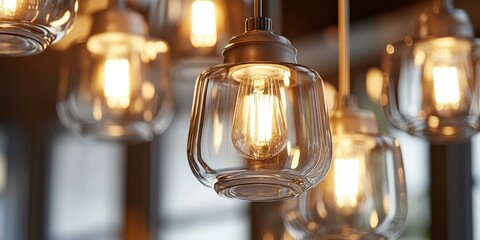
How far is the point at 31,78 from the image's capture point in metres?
5.45

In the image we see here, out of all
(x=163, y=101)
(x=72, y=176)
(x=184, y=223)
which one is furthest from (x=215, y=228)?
(x=163, y=101)

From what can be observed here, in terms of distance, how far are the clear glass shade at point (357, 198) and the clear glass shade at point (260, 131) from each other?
396 millimetres

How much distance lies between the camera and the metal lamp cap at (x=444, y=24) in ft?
6.20

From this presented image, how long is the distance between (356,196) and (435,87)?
0.90 ft

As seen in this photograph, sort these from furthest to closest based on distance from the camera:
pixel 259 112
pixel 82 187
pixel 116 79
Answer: pixel 82 187
pixel 116 79
pixel 259 112

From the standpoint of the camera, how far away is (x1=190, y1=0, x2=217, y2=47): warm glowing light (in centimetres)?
217

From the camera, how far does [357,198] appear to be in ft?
5.64

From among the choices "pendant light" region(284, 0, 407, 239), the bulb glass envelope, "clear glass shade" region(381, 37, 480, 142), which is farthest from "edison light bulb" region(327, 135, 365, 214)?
the bulb glass envelope

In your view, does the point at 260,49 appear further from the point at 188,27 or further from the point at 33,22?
the point at 188,27

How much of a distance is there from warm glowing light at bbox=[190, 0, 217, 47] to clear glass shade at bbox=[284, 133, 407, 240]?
50 cm

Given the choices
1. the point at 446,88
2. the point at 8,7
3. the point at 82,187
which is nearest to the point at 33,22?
the point at 8,7

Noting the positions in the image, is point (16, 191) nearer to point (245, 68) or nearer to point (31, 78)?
point (31, 78)

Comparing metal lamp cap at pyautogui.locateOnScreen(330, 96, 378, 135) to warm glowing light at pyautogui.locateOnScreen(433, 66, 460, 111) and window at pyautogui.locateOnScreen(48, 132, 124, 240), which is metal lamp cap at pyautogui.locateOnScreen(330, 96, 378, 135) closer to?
warm glowing light at pyautogui.locateOnScreen(433, 66, 460, 111)

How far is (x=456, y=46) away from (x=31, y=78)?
379cm
